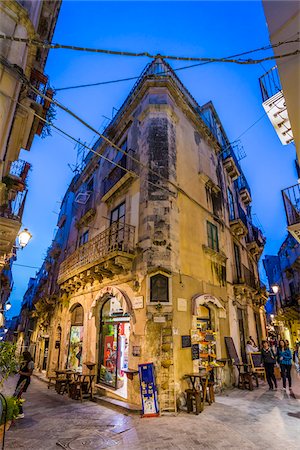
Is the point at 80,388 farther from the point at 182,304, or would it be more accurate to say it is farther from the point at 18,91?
the point at 18,91

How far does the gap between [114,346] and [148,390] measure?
3092 millimetres

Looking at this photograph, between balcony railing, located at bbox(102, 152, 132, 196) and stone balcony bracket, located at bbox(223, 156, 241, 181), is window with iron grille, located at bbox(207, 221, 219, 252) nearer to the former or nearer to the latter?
balcony railing, located at bbox(102, 152, 132, 196)

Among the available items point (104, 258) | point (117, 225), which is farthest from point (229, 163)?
point (104, 258)

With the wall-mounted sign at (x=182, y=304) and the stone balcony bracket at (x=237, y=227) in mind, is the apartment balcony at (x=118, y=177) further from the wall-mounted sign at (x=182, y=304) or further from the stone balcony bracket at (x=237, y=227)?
the stone balcony bracket at (x=237, y=227)

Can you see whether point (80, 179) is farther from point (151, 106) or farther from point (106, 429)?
point (106, 429)

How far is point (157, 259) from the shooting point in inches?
367

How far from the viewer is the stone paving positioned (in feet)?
17.3

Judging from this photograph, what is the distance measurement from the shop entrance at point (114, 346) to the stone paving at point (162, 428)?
57.7 inches

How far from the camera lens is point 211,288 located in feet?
37.1

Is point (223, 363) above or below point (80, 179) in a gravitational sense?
below

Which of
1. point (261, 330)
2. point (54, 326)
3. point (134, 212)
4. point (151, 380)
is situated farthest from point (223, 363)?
point (54, 326)

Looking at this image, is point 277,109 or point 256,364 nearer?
point 277,109

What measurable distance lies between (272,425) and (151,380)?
328cm

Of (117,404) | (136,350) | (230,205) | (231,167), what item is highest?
(231,167)
